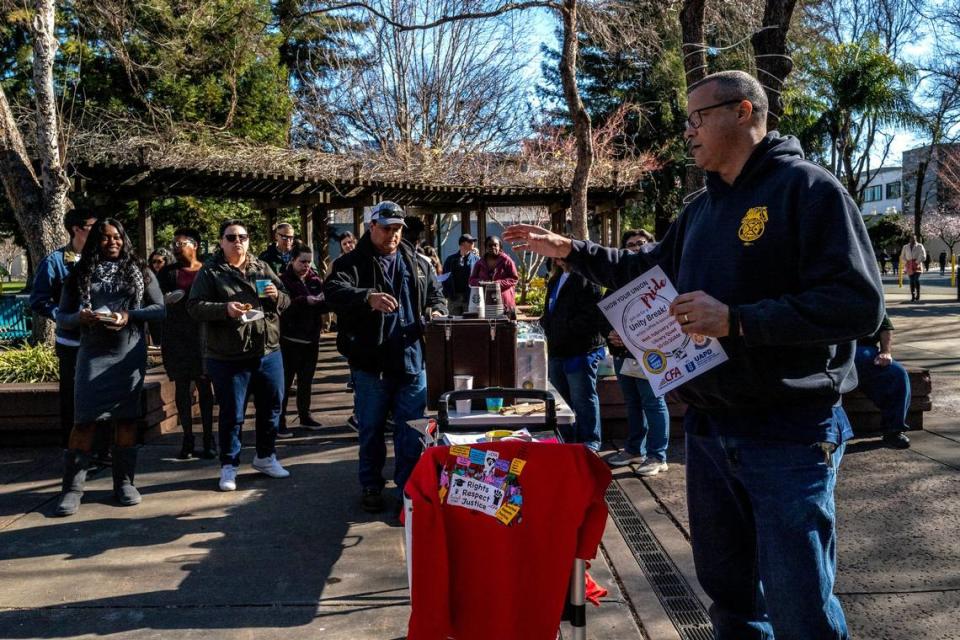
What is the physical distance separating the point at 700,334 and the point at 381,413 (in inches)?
135

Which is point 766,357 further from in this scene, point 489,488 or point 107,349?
point 107,349

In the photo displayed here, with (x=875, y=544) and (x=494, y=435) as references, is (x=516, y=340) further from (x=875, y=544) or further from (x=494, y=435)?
(x=875, y=544)

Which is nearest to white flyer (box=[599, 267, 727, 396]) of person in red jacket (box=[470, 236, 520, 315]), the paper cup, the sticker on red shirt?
the sticker on red shirt

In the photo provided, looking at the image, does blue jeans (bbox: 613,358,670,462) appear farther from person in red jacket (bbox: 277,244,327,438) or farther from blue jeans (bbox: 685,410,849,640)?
blue jeans (bbox: 685,410,849,640)

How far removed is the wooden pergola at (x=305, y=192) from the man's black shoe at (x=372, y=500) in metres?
8.14

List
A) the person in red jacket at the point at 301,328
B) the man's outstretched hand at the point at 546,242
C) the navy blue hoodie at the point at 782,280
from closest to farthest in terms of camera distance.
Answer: the navy blue hoodie at the point at 782,280, the man's outstretched hand at the point at 546,242, the person in red jacket at the point at 301,328

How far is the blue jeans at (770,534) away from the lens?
85.3 inches

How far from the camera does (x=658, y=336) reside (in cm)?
260

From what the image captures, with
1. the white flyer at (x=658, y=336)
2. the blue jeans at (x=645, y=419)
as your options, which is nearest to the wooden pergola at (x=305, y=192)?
the blue jeans at (x=645, y=419)

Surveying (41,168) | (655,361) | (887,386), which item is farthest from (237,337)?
(41,168)

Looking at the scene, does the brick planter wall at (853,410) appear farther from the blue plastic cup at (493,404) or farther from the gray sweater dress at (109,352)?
the gray sweater dress at (109,352)

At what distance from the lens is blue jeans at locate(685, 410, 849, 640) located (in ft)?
7.11

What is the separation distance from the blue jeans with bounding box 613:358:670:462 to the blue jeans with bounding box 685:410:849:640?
3.50 metres

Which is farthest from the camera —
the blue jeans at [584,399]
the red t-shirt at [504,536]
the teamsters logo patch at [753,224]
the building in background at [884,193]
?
the building in background at [884,193]
